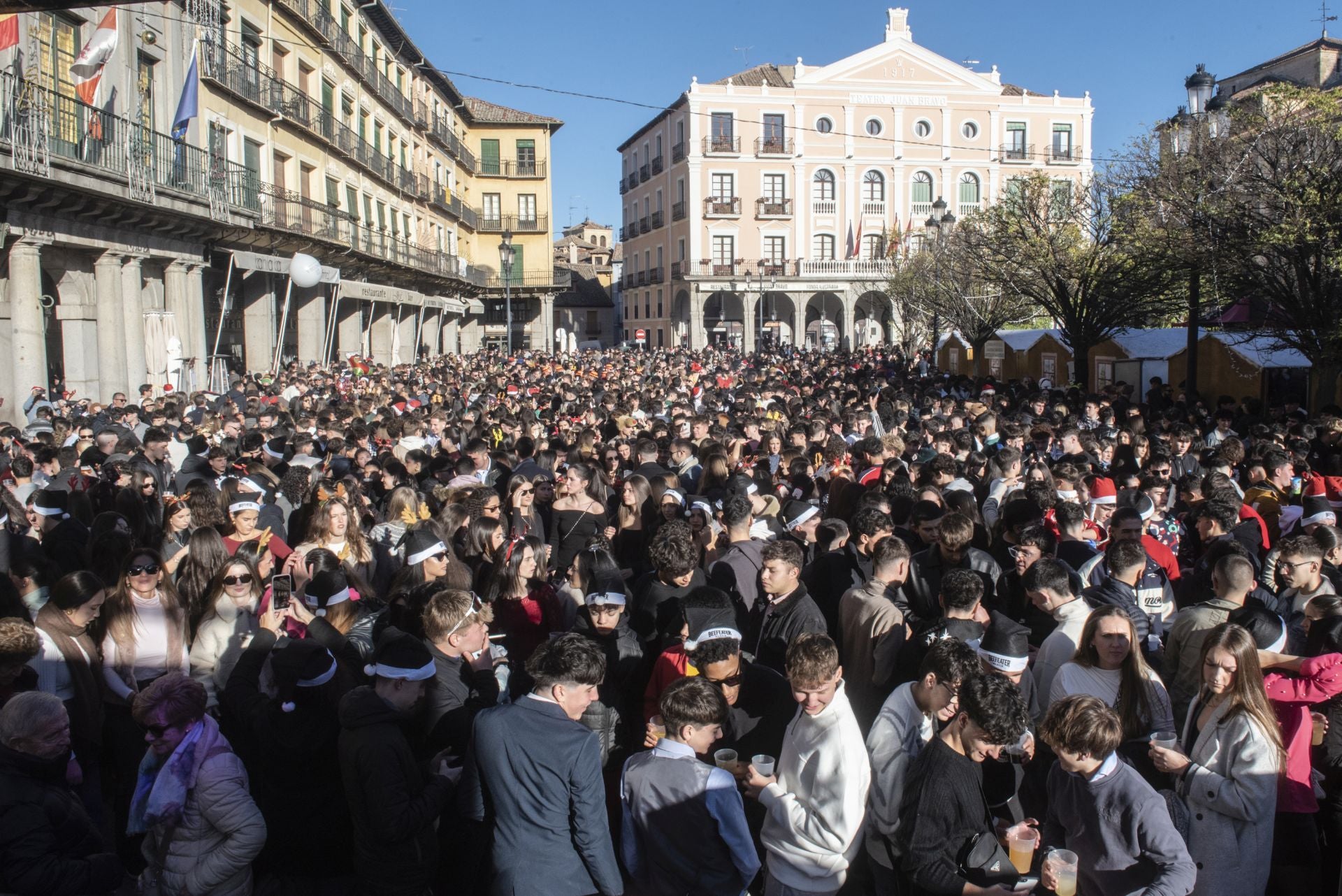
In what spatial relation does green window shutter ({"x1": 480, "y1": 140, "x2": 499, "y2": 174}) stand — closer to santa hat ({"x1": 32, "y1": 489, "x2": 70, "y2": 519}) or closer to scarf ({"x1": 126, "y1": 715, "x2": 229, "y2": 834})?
santa hat ({"x1": 32, "y1": 489, "x2": 70, "y2": 519})

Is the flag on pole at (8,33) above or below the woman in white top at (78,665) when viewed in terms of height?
above

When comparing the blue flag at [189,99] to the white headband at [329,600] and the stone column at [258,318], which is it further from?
the white headband at [329,600]

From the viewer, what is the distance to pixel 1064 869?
3010 millimetres

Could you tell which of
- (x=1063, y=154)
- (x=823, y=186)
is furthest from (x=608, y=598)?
(x=1063, y=154)

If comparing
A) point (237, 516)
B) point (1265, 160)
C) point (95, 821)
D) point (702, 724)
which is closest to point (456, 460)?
point (237, 516)

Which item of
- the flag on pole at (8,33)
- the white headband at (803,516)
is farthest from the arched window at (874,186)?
the white headband at (803,516)

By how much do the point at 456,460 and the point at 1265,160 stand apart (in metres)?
10.4

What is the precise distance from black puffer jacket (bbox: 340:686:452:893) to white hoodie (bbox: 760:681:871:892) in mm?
1196

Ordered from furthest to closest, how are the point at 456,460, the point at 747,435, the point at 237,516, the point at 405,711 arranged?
the point at 747,435 → the point at 456,460 → the point at 237,516 → the point at 405,711

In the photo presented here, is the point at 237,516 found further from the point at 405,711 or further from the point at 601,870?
the point at 601,870

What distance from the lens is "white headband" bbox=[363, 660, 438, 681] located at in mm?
3635

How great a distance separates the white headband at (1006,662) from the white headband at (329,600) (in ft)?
9.75

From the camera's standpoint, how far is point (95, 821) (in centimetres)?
484

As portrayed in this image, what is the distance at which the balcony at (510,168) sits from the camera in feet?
176
